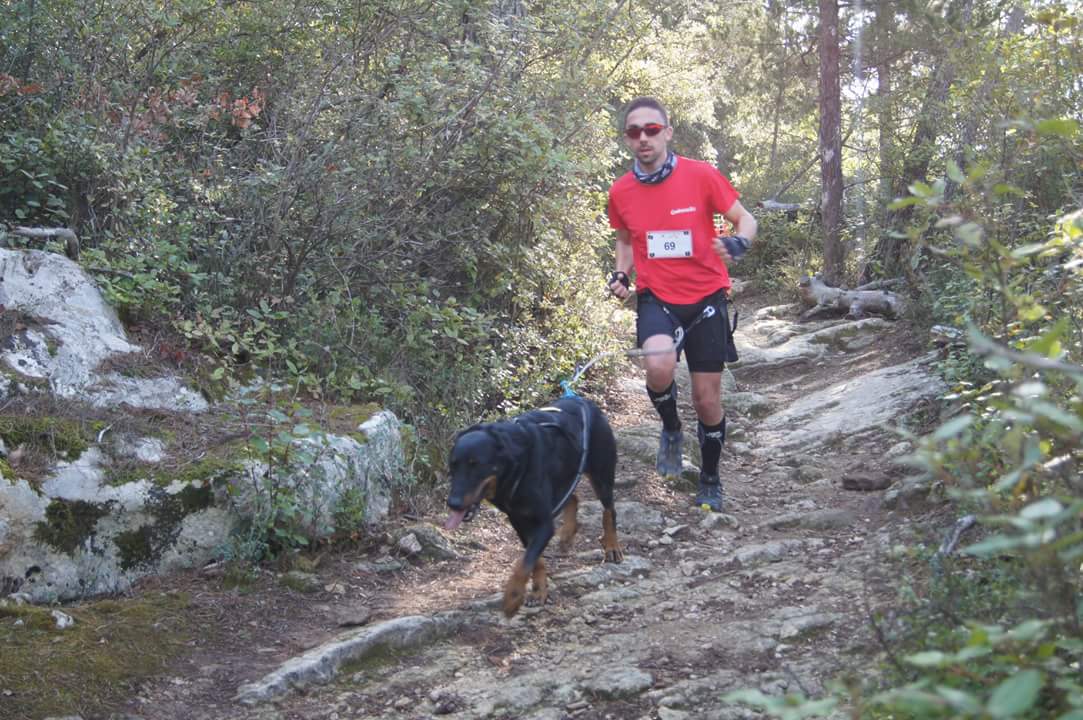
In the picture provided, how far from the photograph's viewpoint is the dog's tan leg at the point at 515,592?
14.4 feet

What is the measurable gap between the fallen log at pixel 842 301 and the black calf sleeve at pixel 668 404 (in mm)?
7891

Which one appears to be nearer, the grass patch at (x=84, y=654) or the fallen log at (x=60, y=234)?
the grass patch at (x=84, y=654)

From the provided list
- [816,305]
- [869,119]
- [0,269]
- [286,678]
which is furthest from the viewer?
[869,119]

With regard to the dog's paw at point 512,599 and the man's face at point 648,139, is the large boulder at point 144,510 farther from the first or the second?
the man's face at point 648,139

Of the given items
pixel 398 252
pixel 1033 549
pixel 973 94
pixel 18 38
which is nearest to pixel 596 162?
pixel 398 252

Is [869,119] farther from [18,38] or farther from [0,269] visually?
[0,269]

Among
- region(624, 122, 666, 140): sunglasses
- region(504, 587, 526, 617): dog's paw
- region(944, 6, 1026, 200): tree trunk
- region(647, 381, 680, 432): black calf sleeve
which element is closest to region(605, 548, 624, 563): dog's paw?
region(647, 381, 680, 432): black calf sleeve

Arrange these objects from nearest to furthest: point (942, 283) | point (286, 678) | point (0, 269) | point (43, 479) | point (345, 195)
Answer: point (286, 678)
point (43, 479)
point (0, 269)
point (345, 195)
point (942, 283)

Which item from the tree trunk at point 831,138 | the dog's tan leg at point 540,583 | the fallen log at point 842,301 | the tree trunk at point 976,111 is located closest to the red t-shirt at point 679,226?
the dog's tan leg at point 540,583

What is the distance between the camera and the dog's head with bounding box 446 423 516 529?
425 centimetres

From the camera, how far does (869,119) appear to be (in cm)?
1744

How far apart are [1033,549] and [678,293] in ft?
13.4

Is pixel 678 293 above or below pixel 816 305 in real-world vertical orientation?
above

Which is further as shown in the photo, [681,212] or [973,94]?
[973,94]
